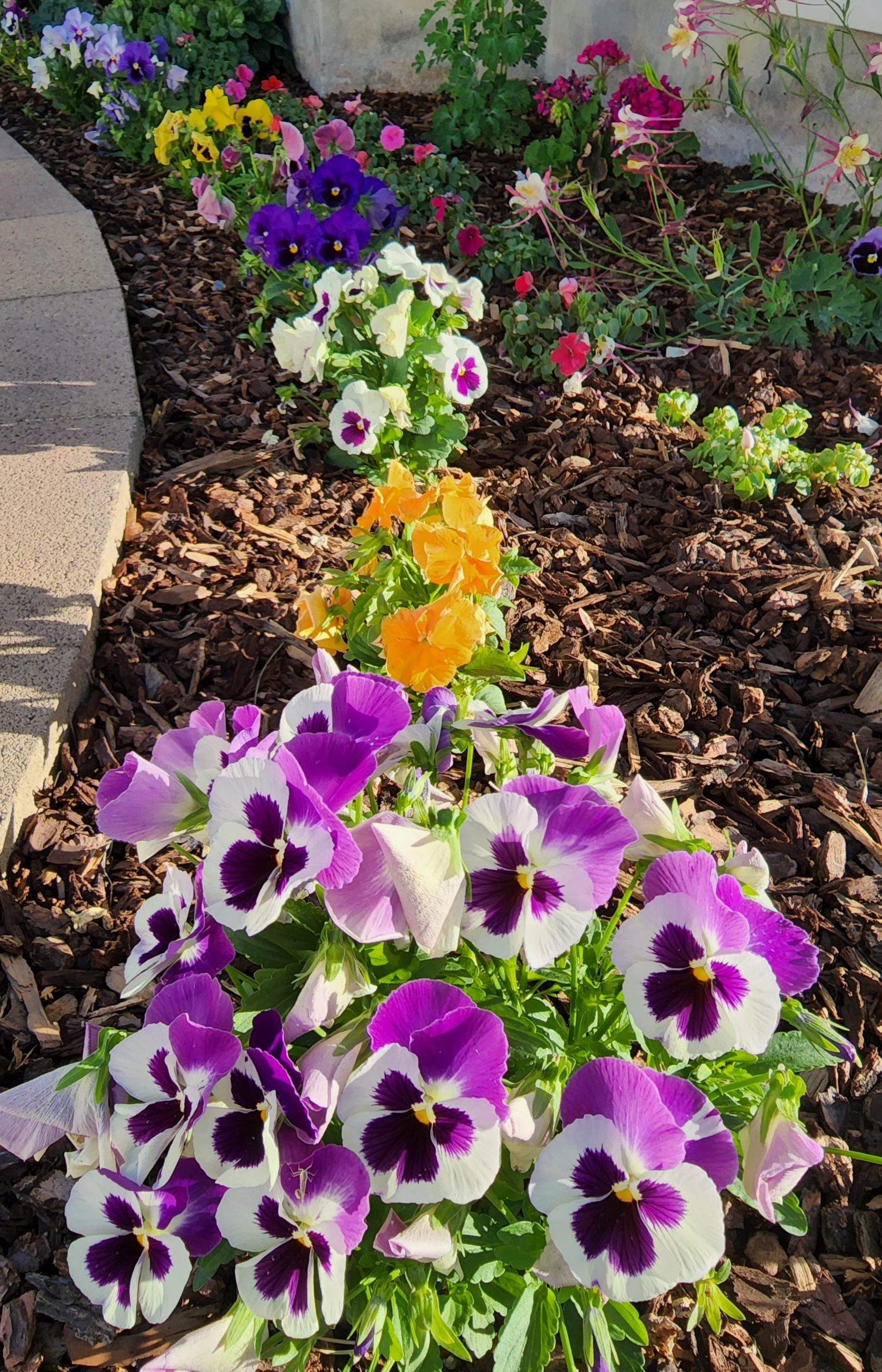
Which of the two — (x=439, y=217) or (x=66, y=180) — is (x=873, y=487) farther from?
(x=66, y=180)

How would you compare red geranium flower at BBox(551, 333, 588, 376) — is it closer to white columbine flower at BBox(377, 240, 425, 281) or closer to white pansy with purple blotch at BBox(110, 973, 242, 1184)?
white columbine flower at BBox(377, 240, 425, 281)

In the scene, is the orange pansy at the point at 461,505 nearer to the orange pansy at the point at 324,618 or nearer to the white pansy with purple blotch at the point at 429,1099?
the orange pansy at the point at 324,618

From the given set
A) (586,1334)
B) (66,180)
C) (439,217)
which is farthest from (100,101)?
(586,1334)

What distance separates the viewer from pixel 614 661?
2.39 metres

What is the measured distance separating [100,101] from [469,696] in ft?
16.6

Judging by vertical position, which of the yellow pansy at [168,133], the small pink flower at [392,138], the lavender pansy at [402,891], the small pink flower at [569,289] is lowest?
the yellow pansy at [168,133]

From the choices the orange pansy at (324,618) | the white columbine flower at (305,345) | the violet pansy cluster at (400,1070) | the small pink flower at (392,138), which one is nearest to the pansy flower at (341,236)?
the white columbine flower at (305,345)

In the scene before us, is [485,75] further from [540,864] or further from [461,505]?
[540,864]

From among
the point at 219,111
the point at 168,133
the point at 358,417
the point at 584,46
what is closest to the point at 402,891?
the point at 358,417

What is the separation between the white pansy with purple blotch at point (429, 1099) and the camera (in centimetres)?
98

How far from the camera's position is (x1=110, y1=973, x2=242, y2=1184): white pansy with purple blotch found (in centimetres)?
102

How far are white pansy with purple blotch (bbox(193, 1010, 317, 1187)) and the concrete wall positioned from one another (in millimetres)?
3690

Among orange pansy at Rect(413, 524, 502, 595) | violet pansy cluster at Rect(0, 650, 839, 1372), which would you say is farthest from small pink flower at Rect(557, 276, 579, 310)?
violet pansy cluster at Rect(0, 650, 839, 1372)

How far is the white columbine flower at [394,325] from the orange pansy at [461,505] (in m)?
0.81
